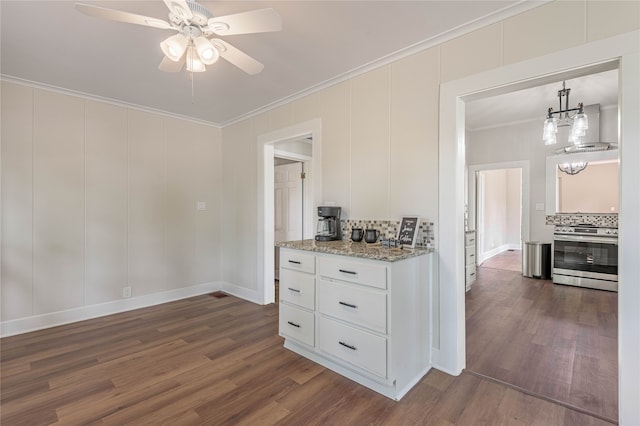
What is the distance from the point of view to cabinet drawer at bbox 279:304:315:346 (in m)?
→ 2.36

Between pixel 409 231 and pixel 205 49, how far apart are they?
Result: 72.3 inches

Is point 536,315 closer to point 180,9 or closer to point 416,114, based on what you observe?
point 416,114

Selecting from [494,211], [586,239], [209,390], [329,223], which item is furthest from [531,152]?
[209,390]

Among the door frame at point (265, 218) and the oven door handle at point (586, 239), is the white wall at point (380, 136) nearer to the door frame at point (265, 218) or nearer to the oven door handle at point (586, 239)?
the door frame at point (265, 218)

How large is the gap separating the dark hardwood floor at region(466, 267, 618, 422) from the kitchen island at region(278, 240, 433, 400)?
68cm

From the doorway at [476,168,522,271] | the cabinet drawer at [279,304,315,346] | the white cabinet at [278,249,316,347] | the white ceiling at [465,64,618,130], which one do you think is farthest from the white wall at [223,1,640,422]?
the doorway at [476,168,522,271]

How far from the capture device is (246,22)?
5.03ft

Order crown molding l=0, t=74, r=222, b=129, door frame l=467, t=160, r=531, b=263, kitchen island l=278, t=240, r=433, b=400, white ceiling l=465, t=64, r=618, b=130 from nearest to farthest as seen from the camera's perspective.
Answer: kitchen island l=278, t=240, r=433, b=400
crown molding l=0, t=74, r=222, b=129
white ceiling l=465, t=64, r=618, b=130
door frame l=467, t=160, r=531, b=263

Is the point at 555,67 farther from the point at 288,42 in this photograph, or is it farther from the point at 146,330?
the point at 146,330

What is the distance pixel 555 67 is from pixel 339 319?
2131mm

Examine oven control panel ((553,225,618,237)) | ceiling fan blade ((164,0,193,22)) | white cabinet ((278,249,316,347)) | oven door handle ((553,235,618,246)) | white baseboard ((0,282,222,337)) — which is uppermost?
ceiling fan blade ((164,0,193,22))

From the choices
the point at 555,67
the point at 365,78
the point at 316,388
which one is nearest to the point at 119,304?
the point at 316,388

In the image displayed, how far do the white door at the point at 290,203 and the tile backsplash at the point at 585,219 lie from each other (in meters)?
4.27

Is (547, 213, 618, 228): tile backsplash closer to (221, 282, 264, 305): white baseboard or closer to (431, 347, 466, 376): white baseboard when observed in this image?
(431, 347, 466, 376): white baseboard
